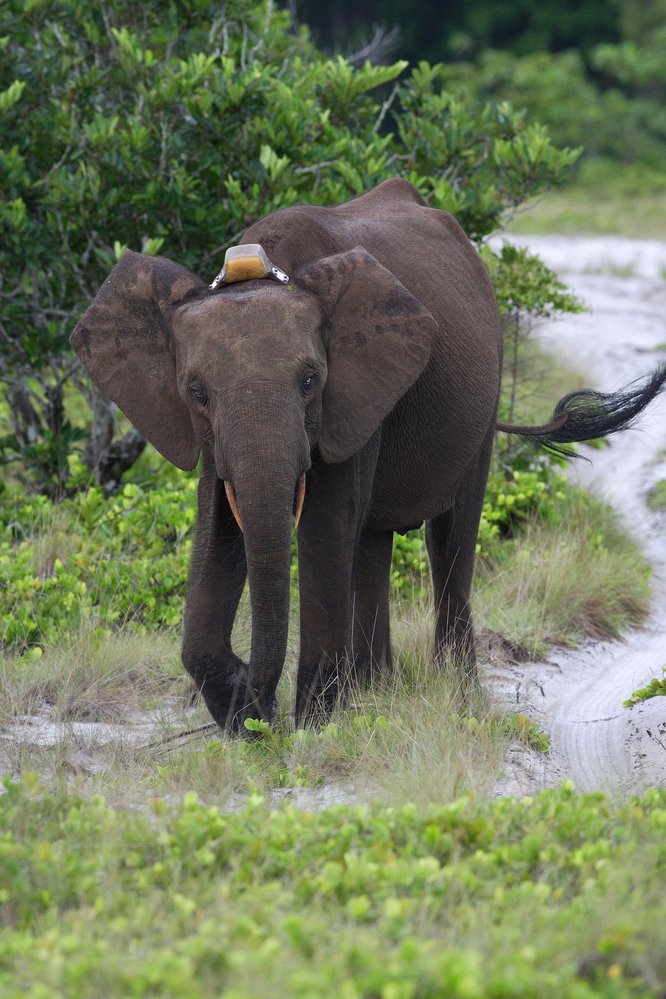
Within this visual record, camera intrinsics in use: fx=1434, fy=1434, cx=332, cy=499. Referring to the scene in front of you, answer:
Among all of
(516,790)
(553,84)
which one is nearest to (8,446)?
(516,790)

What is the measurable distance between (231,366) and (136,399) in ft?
1.93

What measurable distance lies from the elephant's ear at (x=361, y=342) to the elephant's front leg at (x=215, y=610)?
0.50 m

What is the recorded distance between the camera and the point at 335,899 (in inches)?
137

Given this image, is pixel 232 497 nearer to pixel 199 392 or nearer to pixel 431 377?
pixel 199 392

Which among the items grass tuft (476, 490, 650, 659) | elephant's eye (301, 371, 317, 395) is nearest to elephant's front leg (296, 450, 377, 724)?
elephant's eye (301, 371, 317, 395)

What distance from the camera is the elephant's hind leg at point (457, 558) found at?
243 inches

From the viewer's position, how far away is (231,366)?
441 centimetres

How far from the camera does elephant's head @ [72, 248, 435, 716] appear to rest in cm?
438

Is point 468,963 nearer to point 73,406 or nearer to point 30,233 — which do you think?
point 30,233

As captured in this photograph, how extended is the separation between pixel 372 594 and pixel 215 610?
3.95 ft

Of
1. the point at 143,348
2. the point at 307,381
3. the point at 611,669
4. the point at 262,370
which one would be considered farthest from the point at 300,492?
the point at 611,669

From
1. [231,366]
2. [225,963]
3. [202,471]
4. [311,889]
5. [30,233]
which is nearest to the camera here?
[225,963]

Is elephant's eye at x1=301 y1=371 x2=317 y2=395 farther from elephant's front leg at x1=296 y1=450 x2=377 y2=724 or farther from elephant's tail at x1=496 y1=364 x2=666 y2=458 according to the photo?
elephant's tail at x1=496 y1=364 x2=666 y2=458

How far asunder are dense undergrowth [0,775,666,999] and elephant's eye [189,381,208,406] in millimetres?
1288
